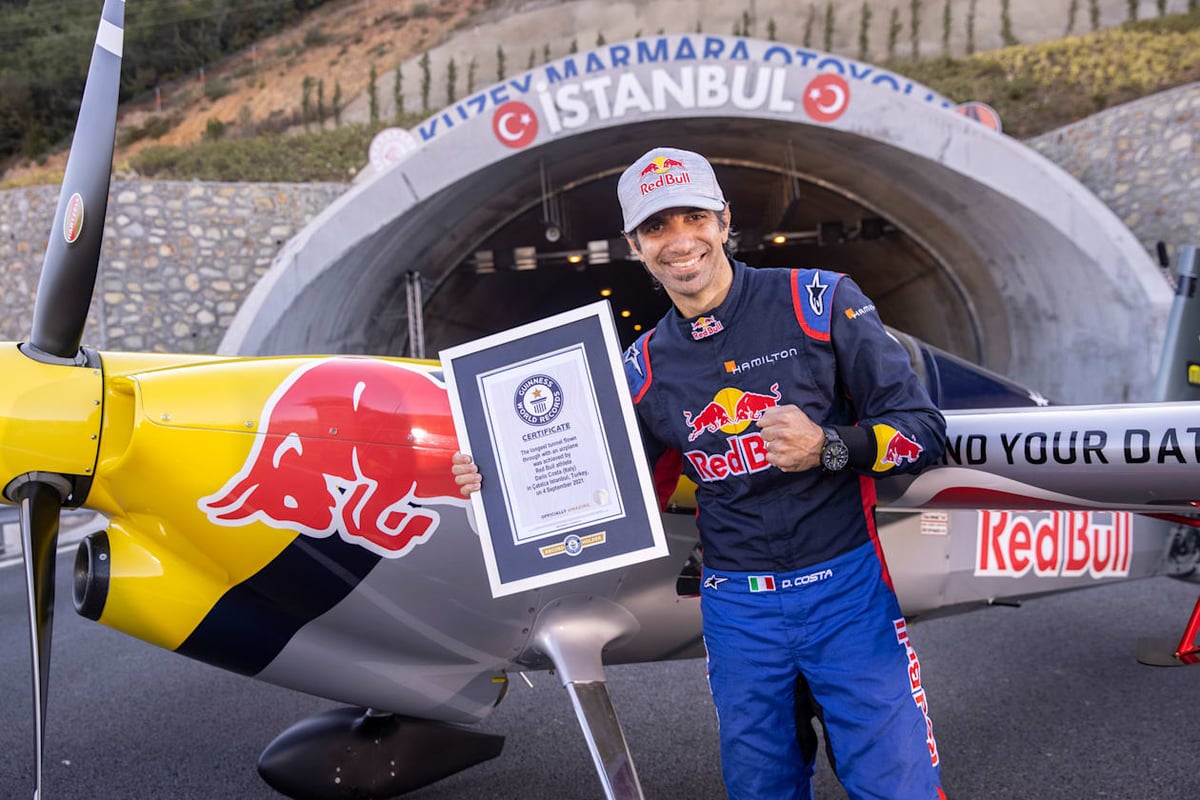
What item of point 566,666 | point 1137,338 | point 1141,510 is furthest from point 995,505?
point 1137,338

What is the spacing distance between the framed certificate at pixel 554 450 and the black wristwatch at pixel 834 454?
1.28 ft

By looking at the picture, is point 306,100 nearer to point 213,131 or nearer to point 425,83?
point 213,131

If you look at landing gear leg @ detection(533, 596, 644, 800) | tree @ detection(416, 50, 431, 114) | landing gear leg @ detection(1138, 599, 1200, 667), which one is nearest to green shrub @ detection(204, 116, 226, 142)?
tree @ detection(416, 50, 431, 114)

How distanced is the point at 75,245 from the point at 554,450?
156 cm

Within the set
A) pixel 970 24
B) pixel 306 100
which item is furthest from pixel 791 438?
pixel 970 24

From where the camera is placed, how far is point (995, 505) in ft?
7.85

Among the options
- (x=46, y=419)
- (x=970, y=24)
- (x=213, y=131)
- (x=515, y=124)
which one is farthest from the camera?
(x=970, y=24)

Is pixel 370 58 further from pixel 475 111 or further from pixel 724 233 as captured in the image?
pixel 724 233

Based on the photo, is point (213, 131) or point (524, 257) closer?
point (524, 257)

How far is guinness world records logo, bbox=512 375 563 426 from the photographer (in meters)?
1.98

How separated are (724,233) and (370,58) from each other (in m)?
51.1

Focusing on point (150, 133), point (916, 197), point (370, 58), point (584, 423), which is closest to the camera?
point (584, 423)

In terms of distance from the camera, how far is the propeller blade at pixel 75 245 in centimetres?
241

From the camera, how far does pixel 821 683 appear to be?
1.84m
